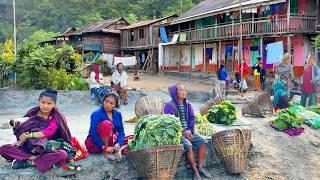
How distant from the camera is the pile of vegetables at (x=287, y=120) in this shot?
7813mm

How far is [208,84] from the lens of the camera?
21.5 meters

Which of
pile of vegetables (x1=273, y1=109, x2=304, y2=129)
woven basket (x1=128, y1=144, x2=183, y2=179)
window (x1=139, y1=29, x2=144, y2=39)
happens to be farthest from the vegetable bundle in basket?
window (x1=139, y1=29, x2=144, y2=39)

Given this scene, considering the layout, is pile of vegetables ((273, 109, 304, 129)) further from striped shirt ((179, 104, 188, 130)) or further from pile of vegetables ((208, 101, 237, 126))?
striped shirt ((179, 104, 188, 130))

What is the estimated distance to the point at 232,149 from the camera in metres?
5.80

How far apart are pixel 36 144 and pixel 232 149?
9.13ft

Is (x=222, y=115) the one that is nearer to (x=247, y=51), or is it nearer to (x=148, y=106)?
(x=148, y=106)

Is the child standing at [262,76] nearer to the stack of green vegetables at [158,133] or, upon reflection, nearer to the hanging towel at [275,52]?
the hanging towel at [275,52]

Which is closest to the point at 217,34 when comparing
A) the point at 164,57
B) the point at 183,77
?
the point at 183,77

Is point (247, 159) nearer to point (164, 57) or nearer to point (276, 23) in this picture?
point (276, 23)

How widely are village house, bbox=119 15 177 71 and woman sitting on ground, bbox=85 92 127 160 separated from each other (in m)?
25.7

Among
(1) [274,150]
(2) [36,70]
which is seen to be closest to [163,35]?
(2) [36,70]

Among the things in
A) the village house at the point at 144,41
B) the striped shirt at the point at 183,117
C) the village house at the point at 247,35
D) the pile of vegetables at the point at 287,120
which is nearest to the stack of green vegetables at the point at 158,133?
the striped shirt at the point at 183,117

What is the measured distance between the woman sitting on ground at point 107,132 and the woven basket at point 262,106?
15.0ft

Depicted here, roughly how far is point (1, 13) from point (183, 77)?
3782 cm
